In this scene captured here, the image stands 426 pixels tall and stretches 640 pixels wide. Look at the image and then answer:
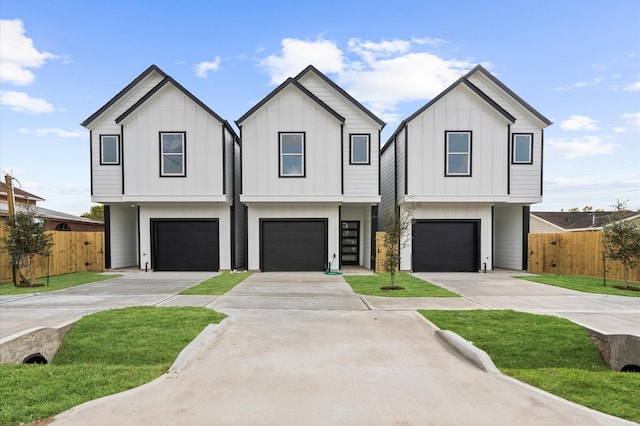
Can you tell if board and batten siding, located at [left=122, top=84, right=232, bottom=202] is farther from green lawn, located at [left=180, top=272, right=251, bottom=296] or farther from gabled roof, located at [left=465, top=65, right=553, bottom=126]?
gabled roof, located at [left=465, top=65, right=553, bottom=126]

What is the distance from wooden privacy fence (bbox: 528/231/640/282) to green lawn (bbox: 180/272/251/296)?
13.2 meters

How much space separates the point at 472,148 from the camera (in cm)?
1523

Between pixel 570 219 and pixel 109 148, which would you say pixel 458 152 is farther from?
pixel 570 219

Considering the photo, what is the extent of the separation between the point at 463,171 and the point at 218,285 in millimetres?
11131

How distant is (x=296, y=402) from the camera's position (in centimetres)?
366

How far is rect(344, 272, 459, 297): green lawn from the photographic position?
9.90m

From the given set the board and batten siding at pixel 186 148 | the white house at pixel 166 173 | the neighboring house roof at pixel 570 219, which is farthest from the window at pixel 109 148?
the neighboring house roof at pixel 570 219

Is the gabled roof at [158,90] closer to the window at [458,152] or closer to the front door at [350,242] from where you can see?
the front door at [350,242]

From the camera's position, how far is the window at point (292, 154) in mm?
14945

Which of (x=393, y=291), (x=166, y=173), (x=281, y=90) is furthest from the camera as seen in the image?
(x=166, y=173)

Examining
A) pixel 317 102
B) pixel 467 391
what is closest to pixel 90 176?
pixel 317 102

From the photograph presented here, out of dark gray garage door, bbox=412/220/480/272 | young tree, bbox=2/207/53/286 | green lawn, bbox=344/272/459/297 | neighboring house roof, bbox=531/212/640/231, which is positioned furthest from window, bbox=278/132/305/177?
neighboring house roof, bbox=531/212/640/231

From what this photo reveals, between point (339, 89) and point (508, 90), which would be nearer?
point (339, 89)

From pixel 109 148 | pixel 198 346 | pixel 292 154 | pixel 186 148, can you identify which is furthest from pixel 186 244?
pixel 198 346
